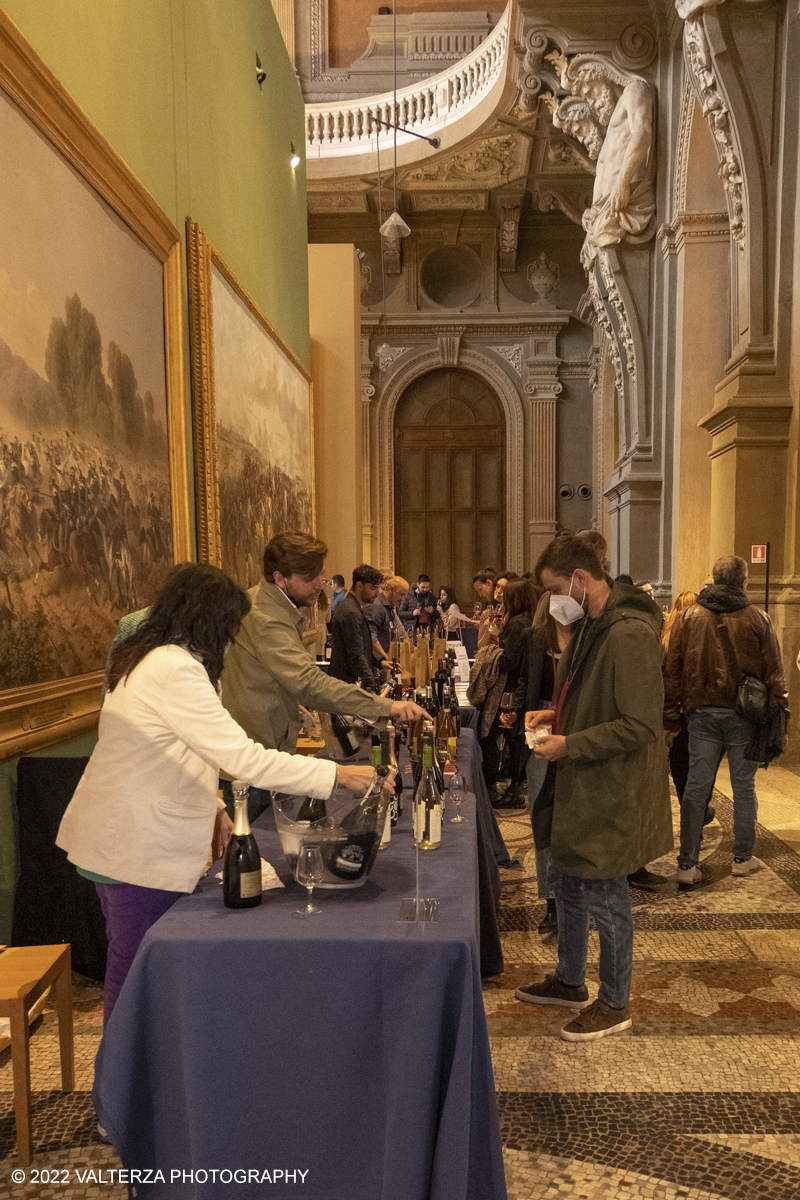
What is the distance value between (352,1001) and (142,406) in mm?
2848

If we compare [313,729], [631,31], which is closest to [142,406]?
[313,729]

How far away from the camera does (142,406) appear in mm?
3832

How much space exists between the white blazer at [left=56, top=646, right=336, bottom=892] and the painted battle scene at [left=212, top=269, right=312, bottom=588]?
10.0ft

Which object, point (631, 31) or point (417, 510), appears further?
point (417, 510)

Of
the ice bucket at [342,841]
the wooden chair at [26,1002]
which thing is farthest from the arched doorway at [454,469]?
the ice bucket at [342,841]

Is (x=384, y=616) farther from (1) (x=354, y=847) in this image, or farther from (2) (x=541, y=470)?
(2) (x=541, y=470)

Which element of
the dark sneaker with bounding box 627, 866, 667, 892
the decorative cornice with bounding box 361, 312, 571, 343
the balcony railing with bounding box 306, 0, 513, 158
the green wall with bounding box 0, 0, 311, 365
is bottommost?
the dark sneaker with bounding box 627, 866, 667, 892

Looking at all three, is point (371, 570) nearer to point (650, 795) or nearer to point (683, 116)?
point (650, 795)

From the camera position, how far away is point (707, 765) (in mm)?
4406

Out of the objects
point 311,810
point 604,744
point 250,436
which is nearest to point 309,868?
point 311,810

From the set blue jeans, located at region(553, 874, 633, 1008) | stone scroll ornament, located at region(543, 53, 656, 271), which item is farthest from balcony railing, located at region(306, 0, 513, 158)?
blue jeans, located at region(553, 874, 633, 1008)

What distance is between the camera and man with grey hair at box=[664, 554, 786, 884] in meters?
4.30

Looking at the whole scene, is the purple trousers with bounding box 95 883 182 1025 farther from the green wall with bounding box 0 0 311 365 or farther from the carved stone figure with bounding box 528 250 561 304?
the carved stone figure with bounding box 528 250 561 304

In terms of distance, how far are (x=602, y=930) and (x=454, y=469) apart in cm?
1331
